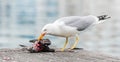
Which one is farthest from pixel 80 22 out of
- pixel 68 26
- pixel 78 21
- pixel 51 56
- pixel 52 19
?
pixel 52 19

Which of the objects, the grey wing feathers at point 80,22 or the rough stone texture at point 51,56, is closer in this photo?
the rough stone texture at point 51,56

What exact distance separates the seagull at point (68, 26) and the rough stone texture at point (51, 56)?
0.11 meters

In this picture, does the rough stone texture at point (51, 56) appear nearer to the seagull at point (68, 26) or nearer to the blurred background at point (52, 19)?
the seagull at point (68, 26)

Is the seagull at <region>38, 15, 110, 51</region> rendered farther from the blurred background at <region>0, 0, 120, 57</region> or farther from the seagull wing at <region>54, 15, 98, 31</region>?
the blurred background at <region>0, 0, 120, 57</region>

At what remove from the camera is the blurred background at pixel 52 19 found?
24.8ft

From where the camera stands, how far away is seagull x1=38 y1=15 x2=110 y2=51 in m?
3.12

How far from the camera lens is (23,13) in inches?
298

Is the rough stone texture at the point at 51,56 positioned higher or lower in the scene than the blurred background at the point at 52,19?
higher

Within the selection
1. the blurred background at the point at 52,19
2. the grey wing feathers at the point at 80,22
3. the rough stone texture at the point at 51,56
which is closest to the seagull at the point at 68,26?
the grey wing feathers at the point at 80,22

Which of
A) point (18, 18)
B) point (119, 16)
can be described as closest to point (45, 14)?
point (18, 18)

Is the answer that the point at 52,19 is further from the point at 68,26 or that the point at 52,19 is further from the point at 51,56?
the point at 51,56

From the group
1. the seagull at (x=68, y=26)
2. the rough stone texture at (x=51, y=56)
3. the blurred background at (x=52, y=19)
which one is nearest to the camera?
the rough stone texture at (x=51, y=56)

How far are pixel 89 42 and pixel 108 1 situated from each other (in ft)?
3.04

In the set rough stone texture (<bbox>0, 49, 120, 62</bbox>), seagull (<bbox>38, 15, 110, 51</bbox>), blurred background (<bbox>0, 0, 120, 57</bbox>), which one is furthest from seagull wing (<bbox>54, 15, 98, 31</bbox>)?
blurred background (<bbox>0, 0, 120, 57</bbox>)
